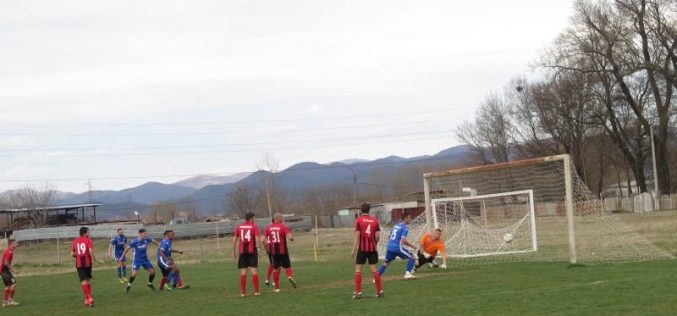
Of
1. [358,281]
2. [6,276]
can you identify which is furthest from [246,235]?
[6,276]

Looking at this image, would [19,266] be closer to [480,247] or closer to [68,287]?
[68,287]

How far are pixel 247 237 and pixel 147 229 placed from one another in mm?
47443

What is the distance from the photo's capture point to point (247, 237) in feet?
60.8

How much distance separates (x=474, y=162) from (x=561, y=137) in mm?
14726

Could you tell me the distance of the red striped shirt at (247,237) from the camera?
18.5 m

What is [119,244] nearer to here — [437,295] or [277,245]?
[277,245]

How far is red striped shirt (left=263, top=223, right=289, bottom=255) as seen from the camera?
63.8 feet

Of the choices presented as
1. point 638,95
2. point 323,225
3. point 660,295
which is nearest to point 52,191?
point 323,225

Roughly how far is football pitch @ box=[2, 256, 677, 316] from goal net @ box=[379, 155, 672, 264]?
9.99ft

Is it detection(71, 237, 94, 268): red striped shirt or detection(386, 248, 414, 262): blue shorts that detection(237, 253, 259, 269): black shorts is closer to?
detection(71, 237, 94, 268): red striped shirt

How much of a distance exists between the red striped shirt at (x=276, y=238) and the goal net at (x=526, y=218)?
26.2ft

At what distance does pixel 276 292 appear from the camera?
18.8 metres

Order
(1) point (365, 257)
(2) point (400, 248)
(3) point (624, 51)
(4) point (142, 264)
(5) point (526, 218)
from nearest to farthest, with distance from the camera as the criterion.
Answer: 1. (1) point (365, 257)
2. (2) point (400, 248)
3. (4) point (142, 264)
4. (5) point (526, 218)
5. (3) point (624, 51)

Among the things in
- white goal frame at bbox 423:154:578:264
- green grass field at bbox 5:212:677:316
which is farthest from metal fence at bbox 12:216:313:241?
green grass field at bbox 5:212:677:316
